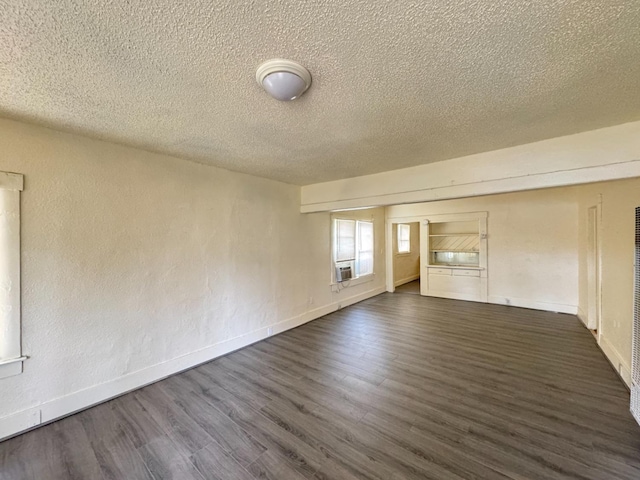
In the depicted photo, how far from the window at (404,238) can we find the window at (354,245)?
2.26m

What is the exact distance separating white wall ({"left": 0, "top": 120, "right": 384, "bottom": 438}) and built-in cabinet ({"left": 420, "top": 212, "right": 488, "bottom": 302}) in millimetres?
4480

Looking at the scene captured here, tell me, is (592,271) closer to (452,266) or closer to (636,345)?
(452,266)

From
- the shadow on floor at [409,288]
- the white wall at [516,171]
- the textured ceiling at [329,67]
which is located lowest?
the shadow on floor at [409,288]

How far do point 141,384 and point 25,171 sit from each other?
2.18m

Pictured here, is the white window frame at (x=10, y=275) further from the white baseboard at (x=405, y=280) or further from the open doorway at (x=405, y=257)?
the white baseboard at (x=405, y=280)

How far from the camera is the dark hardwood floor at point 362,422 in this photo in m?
1.66

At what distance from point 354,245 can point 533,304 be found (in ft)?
12.7

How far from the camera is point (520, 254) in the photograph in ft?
17.7

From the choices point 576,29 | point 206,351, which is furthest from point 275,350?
point 576,29

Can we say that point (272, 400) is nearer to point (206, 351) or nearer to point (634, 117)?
point (206, 351)

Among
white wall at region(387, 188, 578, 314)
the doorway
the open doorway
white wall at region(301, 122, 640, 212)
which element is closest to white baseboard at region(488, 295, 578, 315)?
white wall at region(387, 188, 578, 314)

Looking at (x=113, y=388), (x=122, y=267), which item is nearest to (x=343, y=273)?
(x=122, y=267)

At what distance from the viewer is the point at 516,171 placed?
8.10 ft

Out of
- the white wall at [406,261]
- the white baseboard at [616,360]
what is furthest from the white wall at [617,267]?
the white wall at [406,261]
